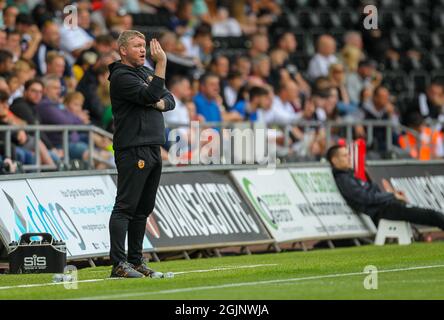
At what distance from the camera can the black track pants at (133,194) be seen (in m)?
13.1

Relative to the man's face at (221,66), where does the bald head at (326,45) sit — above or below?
above

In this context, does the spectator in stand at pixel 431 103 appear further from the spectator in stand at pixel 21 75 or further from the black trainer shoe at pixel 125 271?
the black trainer shoe at pixel 125 271

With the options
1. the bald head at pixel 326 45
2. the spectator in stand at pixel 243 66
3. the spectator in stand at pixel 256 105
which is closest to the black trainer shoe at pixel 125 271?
the spectator in stand at pixel 256 105

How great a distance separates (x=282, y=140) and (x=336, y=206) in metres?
3.06

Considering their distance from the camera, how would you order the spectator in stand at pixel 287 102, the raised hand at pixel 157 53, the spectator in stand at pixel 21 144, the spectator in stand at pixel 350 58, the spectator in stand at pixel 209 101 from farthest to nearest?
the spectator in stand at pixel 350 58 < the spectator in stand at pixel 287 102 < the spectator in stand at pixel 209 101 < the spectator in stand at pixel 21 144 < the raised hand at pixel 157 53

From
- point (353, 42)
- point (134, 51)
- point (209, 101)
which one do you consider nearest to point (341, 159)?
point (209, 101)

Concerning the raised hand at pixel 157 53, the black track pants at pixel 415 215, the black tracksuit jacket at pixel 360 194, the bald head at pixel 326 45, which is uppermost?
the raised hand at pixel 157 53

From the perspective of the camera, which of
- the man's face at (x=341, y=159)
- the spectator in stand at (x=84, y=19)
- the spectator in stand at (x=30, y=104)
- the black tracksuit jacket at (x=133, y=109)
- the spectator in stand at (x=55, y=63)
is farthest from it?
the spectator in stand at (x=84, y=19)

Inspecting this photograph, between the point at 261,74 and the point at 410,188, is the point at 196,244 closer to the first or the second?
the point at 410,188

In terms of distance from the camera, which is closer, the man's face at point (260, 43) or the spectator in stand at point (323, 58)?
the man's face at point (260, 43)

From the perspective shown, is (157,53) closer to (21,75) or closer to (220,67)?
(21,75)

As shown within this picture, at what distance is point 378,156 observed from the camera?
23.0 m

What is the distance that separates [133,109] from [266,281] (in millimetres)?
2143

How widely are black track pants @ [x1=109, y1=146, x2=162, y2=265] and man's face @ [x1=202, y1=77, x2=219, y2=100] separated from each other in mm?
9198
